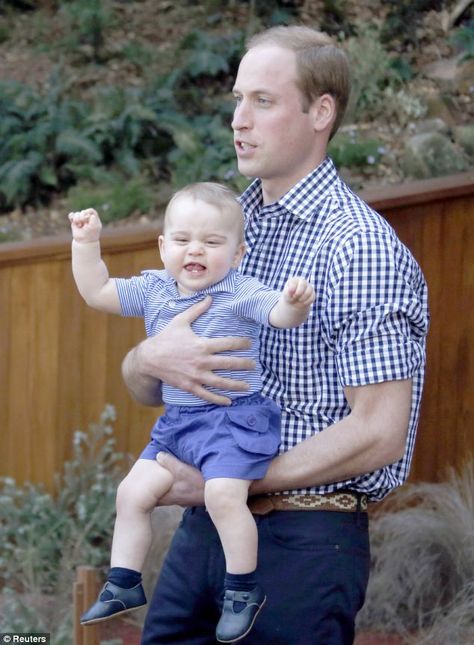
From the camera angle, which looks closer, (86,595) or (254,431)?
(254,431)

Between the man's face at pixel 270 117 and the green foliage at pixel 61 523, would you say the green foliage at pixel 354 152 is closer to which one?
the green foliage at pixel 61 523

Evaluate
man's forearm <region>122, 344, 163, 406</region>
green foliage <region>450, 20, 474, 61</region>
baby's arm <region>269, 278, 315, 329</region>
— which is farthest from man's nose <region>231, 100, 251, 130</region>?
green foliage <region>450, 20, 474, 61</region>

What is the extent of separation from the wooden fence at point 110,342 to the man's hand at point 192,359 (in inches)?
99.1

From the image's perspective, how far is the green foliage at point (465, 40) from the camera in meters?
7.46

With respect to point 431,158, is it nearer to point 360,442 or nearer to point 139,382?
point 139,382

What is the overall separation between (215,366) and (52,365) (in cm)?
291

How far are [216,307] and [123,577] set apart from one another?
0.68 meters

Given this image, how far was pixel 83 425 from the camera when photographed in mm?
5621

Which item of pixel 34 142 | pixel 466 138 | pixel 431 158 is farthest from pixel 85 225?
pixel 34 142

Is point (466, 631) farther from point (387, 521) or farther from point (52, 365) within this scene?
point (52, 365)

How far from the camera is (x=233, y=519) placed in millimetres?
2689

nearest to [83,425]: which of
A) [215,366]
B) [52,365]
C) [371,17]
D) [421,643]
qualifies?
[52,365]

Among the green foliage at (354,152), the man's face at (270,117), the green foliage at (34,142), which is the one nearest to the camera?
the man's face at (270,117)
